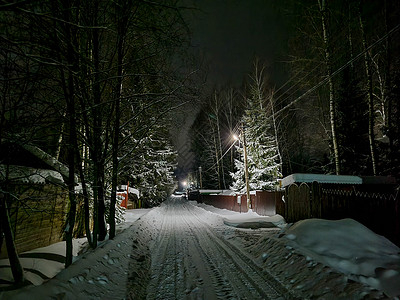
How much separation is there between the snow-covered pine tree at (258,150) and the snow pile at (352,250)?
42.5 ft

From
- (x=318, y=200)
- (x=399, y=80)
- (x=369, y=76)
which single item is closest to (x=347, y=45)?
(x=369, y=76)

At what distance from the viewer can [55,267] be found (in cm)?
560

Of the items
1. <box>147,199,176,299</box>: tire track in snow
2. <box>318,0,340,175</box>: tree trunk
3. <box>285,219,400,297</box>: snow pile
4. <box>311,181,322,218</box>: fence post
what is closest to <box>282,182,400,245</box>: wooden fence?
<box>311,181,322,218</box>: fence post

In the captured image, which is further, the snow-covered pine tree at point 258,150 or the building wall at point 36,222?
the snow-covered pine tree at point 258,150

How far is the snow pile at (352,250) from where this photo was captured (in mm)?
3605

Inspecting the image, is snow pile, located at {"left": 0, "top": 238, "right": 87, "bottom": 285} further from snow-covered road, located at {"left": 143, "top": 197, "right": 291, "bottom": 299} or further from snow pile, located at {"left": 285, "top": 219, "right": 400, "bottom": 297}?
snow pile, located at {"left": 285, "top": 219, "right": 400, "bottom": 297}

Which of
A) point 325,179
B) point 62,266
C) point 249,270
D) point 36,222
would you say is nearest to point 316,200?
point 325,179

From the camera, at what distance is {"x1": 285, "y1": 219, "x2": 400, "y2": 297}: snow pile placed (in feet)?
11.8

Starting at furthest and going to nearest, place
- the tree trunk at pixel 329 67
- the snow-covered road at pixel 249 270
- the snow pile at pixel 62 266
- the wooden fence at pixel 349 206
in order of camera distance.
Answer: the tree trunk at pixel 329 67 < the wooden fence at pixel 349 206 < the snow-covered road at pixel 249 270 < the snow pile at pixel 62 266

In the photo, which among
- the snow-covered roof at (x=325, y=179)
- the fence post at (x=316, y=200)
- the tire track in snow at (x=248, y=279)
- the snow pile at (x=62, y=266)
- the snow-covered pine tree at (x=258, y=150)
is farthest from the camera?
the snow-covered pine tree at (x=258, y=150)

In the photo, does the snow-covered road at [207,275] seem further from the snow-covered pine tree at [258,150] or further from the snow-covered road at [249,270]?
the snow-covered pine tree at [258,150]

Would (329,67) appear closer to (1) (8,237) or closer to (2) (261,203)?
(2) (261,203)

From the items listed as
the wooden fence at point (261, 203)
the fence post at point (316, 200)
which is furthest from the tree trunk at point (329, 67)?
the fence post at point (316, 200)

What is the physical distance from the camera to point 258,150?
65.1 feet
